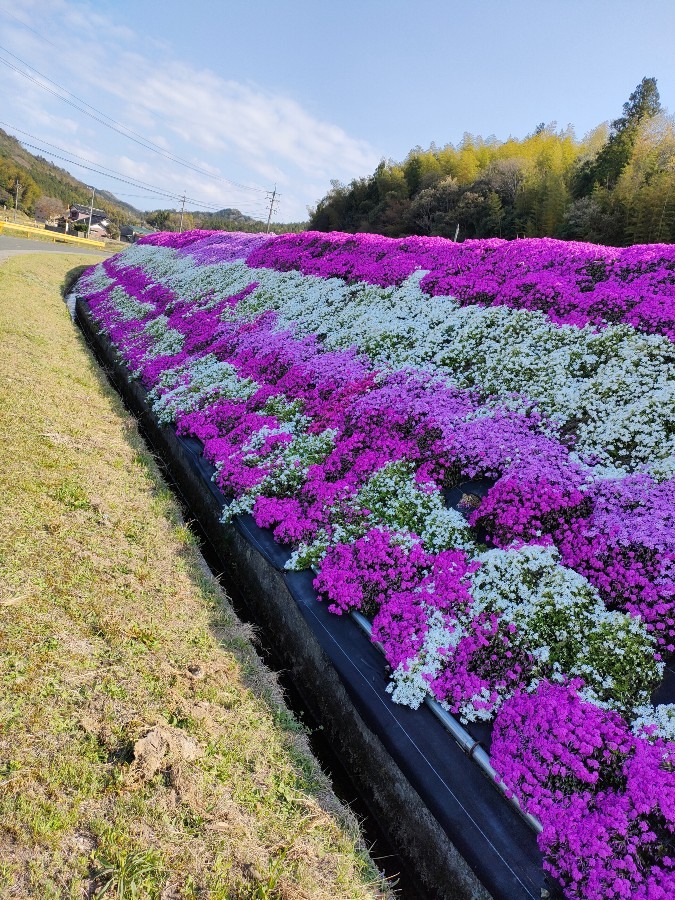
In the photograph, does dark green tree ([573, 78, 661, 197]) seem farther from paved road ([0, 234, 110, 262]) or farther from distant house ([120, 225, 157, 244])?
distant house ([120, 225, 157, 244])

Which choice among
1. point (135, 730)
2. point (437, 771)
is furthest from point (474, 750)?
point (135, 730)

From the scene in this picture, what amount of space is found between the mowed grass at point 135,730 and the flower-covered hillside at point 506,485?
5.16 feet

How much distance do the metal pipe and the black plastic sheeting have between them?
5 centimetres

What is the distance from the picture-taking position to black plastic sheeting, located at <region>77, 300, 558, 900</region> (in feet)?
14.8

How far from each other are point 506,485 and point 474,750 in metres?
3.84

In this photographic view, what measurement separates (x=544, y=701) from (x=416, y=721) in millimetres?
1367

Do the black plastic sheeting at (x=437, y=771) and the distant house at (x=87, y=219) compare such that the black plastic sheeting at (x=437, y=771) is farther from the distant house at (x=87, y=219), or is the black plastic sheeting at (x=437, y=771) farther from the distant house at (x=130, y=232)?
the distant house at (x=87, y=219)

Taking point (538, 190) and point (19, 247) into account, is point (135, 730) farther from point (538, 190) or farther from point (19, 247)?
point (19, 247)

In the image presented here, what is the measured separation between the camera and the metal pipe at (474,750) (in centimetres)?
475

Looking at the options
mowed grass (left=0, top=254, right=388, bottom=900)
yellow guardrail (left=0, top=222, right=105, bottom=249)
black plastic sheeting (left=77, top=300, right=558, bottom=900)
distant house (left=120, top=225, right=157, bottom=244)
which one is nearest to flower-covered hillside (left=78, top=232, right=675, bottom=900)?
black plastic sheeting (left=77, top=300, right=558, bottom=900)

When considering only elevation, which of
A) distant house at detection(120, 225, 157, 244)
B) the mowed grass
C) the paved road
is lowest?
the mowed grass

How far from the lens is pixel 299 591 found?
7.71m

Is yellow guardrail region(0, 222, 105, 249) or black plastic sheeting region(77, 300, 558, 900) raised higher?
yellow guardrail region(0, 222, 105, 249)

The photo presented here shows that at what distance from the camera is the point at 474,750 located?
5.33 meters
